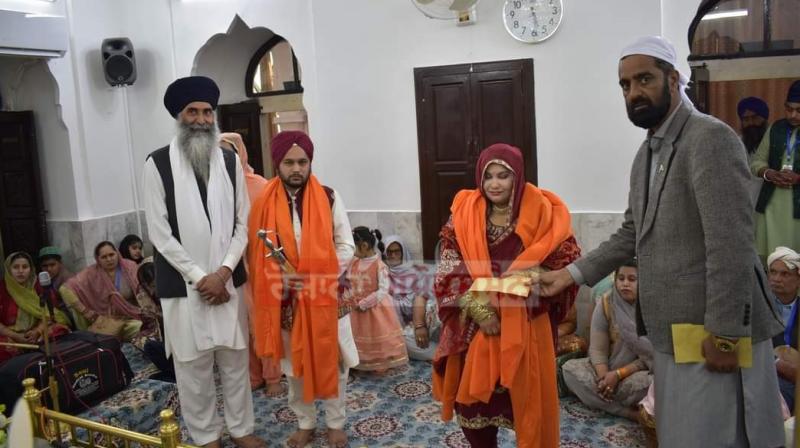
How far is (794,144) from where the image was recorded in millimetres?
3896

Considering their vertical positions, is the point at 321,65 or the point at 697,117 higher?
the point at 321,65

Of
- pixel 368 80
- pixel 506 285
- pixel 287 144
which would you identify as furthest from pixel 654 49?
pixel 368 80

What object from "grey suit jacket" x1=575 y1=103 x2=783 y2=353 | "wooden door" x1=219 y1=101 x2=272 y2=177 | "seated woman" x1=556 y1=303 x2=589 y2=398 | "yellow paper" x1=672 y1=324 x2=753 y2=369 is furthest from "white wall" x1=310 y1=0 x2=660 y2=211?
"yellow paper" x1=672 y1=324 x2=753 y2=369

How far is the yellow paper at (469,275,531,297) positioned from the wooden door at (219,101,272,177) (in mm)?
5252

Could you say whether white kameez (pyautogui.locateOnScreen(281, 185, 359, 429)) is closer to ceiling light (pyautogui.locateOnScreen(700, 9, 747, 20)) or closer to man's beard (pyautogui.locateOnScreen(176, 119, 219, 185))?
man's beard (pyautogui.locateOnScreen(176, 119, 219, 185))

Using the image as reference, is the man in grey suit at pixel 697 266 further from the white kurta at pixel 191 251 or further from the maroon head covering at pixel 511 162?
the white kurta at pixel 191 251

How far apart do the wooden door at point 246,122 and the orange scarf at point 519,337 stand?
5.07 m

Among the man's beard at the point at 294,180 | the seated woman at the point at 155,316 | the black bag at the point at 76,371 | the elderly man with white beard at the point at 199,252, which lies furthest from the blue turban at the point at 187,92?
the black bag at the point at 76,371

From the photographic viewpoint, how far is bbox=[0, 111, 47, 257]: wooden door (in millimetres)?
5625

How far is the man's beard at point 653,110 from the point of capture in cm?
169

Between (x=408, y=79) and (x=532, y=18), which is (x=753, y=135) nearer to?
(x=532, y=18)

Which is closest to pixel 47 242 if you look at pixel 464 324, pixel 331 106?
pixel 331 106

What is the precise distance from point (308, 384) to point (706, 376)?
1717mm

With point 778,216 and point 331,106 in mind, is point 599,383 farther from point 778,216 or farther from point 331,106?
point 331,106
